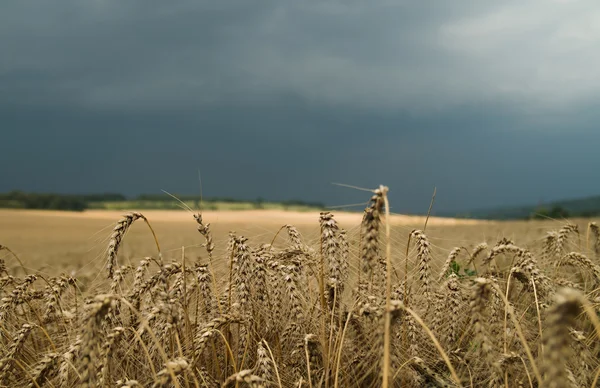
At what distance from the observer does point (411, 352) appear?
134 inches

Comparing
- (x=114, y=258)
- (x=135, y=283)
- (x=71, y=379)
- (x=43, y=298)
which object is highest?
(x=114, y=258)

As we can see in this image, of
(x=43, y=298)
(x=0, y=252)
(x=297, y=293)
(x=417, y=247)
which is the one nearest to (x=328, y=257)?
(x=297, y=293)

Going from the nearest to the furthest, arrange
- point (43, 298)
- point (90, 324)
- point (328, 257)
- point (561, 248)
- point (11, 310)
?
1. point (90, 324)
2. point (328, 257)
3. point (11, 310)
4. point (43, 298)
5. point (561, 248)

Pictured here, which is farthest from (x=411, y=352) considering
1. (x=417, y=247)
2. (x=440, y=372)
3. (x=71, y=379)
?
(x=71, y=379)

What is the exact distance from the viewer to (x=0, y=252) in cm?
499

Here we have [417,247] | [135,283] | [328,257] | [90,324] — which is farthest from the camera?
[135,283]

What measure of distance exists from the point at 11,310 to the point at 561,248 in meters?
5.31

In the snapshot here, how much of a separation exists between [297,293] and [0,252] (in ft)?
11.2

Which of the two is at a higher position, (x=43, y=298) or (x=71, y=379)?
(x=43, y=298)

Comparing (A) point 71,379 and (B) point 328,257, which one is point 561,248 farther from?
(A) point 71,379

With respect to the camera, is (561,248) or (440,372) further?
(561,248)

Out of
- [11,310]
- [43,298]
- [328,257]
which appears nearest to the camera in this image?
[328,257]

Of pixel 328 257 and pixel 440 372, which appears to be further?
pixel 440 372

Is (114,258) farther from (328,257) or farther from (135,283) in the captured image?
(328,257)
